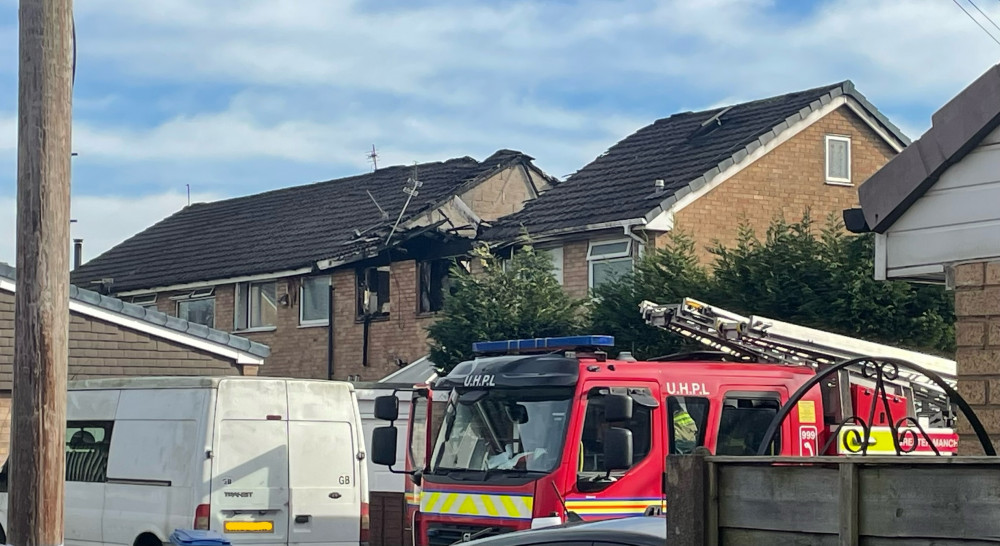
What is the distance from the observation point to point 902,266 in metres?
8.41

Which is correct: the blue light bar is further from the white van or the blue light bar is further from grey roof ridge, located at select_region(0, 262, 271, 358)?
grey roof ridge, located at select_region(0, 262, 271, 358)

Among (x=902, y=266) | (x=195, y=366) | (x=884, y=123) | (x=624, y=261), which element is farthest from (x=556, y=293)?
(x=902, y=266)

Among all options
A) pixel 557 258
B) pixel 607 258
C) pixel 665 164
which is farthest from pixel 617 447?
pixel 665 164

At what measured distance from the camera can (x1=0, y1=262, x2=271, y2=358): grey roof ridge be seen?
22.9 meters

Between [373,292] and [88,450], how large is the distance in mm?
16674

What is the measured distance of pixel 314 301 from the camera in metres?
32.8

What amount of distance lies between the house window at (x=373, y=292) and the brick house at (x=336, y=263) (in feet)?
0.07

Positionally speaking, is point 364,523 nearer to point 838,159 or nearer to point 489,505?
point 489,505

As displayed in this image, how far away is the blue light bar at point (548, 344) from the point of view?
500 inches

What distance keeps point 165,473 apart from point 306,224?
73.1 feet

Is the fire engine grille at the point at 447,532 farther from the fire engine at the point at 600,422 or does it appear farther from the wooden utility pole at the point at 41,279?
the wooden utility pole at the point at 41,279

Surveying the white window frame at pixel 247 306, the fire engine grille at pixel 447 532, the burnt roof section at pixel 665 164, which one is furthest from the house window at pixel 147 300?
the fire engine grille at pixel 447 532

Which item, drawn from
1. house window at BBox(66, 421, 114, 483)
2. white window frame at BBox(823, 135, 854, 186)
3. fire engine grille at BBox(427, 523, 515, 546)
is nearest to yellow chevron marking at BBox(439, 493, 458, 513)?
fire engine grille at BBox(427, 523, 515, 546)

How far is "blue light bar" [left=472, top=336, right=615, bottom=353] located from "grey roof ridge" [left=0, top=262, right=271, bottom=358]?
10838 millimetres
